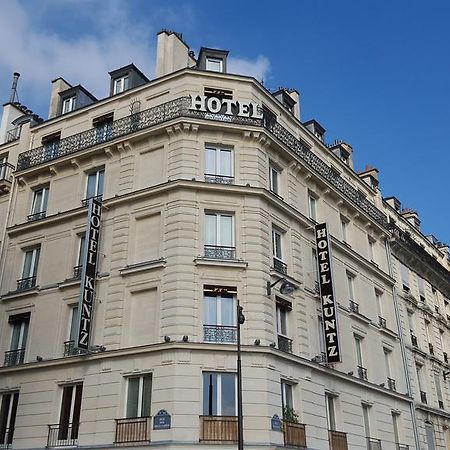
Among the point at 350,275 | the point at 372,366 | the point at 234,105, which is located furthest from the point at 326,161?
the point at 372,366

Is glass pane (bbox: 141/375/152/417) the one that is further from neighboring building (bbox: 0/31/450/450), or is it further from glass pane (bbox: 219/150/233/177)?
glass pane (bbox: 219/150/233/177)

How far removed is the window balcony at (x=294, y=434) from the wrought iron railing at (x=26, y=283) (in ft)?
34.1

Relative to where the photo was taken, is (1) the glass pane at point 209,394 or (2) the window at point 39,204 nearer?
(1) the glass pane at point 209,394

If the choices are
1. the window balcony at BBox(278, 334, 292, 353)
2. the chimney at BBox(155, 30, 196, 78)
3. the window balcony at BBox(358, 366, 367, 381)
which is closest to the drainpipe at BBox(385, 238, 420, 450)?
the window balcony at BBox(358, 366, 367, 381)

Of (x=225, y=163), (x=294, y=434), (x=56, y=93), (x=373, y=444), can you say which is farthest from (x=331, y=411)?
(x=56, y=93)

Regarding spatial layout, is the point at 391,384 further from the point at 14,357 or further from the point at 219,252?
the point at 14,357

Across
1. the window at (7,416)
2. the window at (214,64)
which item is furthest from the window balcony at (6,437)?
the window at (214,64)

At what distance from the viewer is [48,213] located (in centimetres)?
2258

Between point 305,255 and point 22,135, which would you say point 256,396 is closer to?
point 305,255

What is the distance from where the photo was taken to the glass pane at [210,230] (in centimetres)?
1897

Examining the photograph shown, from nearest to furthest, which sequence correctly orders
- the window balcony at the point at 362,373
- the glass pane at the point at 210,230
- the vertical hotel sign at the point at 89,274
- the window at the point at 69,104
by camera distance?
the vertical hotel sign at the point at 89,274, the glass pane at the point at 210,230, the window balcony at the point at 362,373, the window at the point at 69,104

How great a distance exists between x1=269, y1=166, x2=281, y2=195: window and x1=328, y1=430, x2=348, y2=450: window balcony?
8441 millimetres

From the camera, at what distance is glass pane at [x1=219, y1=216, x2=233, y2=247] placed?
62.5 feet

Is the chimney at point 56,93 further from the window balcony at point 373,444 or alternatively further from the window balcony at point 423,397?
the window balcony at point 423,397
